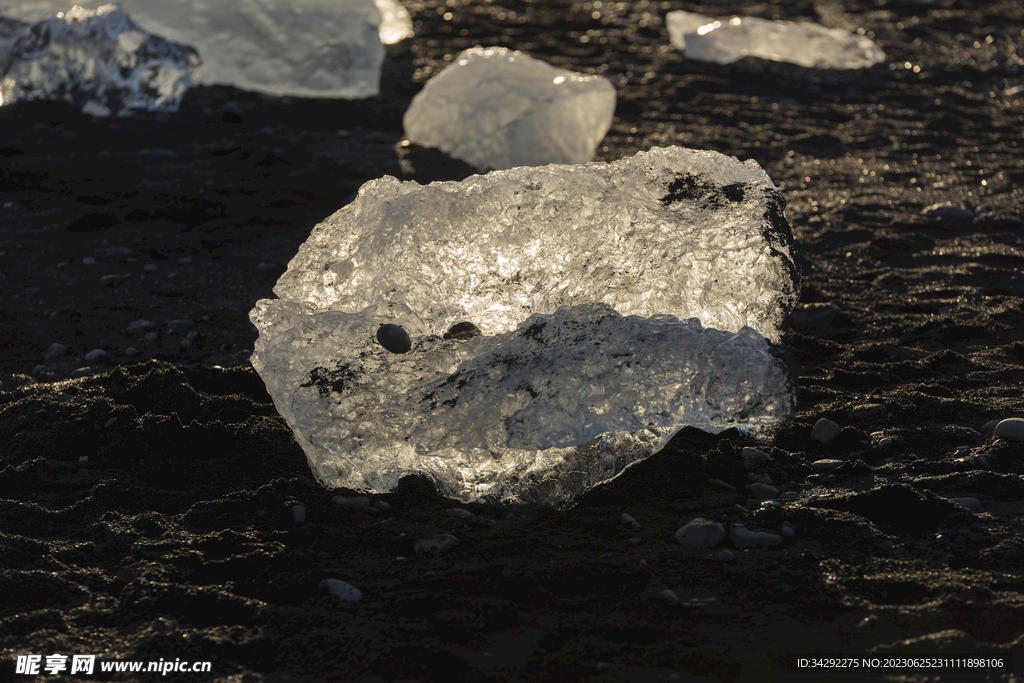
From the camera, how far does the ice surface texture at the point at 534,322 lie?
7.79 ft

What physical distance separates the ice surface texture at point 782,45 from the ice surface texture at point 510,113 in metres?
2.10

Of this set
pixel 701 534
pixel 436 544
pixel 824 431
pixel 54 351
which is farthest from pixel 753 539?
pixel 54 351

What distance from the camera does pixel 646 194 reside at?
2.78 metres

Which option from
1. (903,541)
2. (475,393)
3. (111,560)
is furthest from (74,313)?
(903,541)

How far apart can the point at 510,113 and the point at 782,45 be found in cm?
331

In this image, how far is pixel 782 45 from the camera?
690 centimetres

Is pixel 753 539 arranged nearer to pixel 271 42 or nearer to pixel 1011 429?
pixel 1011 429

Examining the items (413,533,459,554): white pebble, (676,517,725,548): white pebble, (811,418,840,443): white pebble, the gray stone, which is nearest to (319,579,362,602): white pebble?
(413,533,459,554): white pebble

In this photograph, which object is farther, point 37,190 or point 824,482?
point 37,190

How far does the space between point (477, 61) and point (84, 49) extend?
10.2ft

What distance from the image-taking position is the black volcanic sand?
1938 millimetres

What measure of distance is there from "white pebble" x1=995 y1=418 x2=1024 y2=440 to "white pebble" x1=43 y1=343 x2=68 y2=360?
3730mm

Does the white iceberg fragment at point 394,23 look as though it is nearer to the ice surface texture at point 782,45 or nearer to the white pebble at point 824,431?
the ice surface texture at point 782,45

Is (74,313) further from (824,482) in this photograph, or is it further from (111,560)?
(824,482)
